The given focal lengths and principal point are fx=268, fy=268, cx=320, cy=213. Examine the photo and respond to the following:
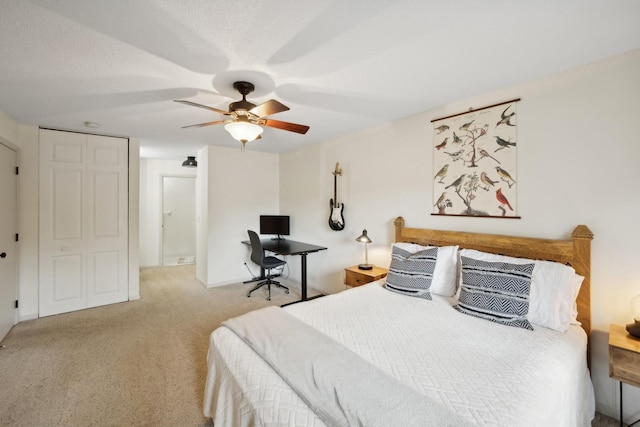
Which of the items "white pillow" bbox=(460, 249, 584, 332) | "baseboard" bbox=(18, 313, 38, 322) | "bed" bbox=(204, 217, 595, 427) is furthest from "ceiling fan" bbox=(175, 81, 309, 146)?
"baseboard" bbox=(18, 313, 38, 322)

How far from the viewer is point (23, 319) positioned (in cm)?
322

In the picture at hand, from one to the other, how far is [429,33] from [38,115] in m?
3.88

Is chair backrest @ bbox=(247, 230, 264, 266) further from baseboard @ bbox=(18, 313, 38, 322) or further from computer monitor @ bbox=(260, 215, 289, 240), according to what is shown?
baseboard @ bbox=(18, 313, 38, 322)

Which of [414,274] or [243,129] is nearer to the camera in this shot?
[243,129]

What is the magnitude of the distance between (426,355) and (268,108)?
1.90m

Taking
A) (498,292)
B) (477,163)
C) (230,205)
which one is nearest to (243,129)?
(477,163)

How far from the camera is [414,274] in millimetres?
2336

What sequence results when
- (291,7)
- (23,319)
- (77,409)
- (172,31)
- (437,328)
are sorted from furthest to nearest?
(23,319) < (77,409) < (437,328) < (172,31) < (291,7)

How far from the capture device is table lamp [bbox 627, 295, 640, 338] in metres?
1.58

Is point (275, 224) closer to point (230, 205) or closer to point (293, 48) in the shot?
point (230, 205)

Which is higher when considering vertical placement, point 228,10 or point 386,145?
point 228,10

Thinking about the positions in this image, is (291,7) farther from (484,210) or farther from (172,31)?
(484,210)

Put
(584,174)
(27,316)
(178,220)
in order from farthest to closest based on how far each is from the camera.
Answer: (178,220), (27,316), (584,174)

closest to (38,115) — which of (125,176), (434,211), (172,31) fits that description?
(125,176)
